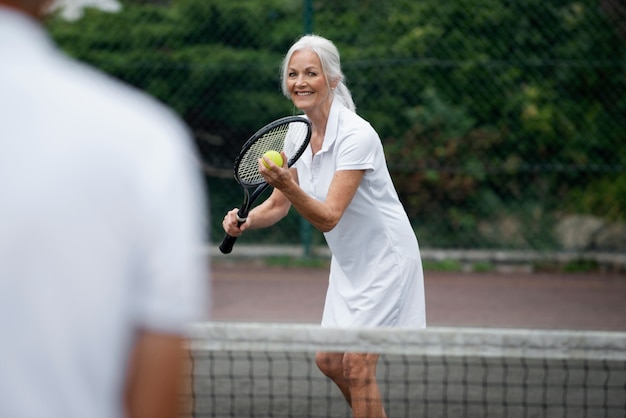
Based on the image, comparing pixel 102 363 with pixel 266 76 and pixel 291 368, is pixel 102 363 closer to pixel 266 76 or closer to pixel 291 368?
pixel 291 368

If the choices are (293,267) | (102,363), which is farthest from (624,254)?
(102,363)

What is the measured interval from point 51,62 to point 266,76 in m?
8.24

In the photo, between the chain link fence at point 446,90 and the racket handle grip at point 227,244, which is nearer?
the racket handle grip at point 227,244

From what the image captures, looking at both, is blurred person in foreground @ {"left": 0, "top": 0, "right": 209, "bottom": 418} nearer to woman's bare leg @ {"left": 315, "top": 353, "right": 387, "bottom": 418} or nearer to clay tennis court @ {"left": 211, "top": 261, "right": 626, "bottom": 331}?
woman's bare leg @ {"left": 315, "top": 353, "right": 387, "bottom": 418}

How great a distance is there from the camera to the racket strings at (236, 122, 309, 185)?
12.7 ft

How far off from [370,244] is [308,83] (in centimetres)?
62

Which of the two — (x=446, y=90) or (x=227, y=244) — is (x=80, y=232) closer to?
(x=227, y=244)

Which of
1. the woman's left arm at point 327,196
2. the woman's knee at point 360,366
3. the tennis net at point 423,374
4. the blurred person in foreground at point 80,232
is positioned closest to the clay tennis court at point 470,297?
the tennis net at point 423,374

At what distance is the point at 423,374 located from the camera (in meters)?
5.59

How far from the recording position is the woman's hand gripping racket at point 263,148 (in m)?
3.83

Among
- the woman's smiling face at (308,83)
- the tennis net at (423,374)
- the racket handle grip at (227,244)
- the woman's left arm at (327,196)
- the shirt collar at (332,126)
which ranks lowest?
the tennis net at (423,374)

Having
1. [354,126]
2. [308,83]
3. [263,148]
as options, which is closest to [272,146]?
[263,148]

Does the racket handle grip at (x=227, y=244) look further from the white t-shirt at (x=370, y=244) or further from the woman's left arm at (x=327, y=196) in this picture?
the woman's left arm at (x=327, y=196)

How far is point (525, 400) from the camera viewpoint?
4973 millimetres
